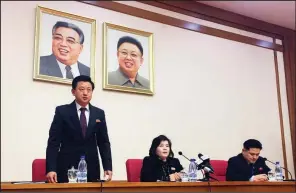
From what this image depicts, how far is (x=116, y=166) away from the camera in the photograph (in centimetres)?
421

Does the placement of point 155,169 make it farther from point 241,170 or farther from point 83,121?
point 241,170

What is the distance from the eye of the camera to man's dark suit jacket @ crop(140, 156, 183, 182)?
10.1ft

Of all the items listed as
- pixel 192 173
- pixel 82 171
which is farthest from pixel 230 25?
pixel 82 171

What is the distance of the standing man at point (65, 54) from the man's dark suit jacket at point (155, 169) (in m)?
1.40

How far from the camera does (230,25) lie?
220 inches

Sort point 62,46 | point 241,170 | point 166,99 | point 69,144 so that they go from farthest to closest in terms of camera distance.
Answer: point 166,99, point 62,46, point 241,170, point 69,144

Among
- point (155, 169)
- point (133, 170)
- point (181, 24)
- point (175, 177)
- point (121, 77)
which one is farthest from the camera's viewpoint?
point (181, 24)

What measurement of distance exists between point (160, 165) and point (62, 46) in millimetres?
1708

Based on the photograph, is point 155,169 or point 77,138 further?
point 155,169

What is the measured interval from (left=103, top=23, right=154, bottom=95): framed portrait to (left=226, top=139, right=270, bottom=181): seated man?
1303 millimetres

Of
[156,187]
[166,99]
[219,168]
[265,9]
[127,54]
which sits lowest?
[156,187]

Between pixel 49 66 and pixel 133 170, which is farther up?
pixel 49 66

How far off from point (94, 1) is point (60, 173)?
91.9 inches

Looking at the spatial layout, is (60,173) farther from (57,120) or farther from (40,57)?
(40,57)
